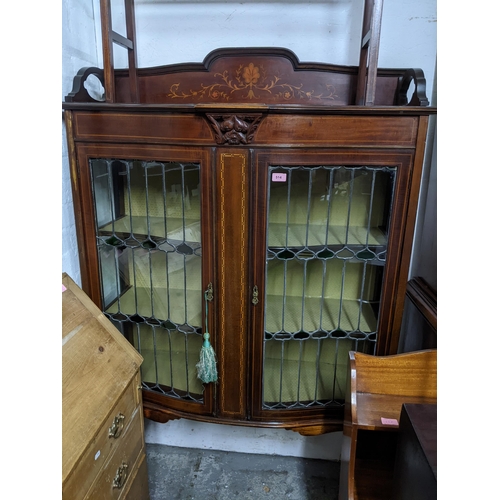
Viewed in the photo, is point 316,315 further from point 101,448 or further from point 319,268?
point 101,448

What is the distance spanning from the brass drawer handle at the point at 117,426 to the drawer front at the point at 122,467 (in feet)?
0.17

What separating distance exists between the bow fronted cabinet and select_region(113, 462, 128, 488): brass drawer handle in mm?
243

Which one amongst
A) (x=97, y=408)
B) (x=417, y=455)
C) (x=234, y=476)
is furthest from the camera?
(x=234, y=476)

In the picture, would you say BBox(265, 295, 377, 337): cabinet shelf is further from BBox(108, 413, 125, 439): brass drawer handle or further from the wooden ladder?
the wooden ladder

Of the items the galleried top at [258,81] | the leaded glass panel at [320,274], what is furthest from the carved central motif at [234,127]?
the galleried top at [258,81]

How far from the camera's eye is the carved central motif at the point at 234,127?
0.99m

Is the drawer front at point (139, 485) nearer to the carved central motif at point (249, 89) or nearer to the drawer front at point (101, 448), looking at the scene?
the drawer front at point (101, 448)

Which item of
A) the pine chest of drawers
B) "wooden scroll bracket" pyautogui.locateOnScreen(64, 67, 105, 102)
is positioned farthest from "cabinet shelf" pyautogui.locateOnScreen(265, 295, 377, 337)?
"wooden scroll bracket" pyautogui.locateOnScreen(64, 67, 105, 102)

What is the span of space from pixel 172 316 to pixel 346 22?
1.13 meters

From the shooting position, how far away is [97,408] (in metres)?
0.93

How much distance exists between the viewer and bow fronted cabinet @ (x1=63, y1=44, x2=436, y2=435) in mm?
1023

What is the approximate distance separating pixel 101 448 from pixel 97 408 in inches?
4.3

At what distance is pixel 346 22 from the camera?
4.13 ft

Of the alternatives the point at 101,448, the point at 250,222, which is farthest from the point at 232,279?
the point at 101,448
